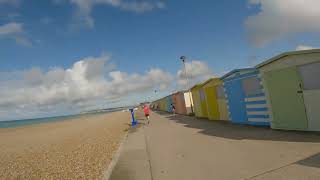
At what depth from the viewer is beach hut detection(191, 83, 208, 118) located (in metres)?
22.8

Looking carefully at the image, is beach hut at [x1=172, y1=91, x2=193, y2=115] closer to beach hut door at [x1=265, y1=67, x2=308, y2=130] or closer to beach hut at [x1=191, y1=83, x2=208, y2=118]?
beach hut at [x1=191, y1=83, x2=208, y2=118]

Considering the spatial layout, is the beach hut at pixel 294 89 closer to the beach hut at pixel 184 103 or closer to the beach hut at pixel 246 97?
the beach hut at pixel 246 97

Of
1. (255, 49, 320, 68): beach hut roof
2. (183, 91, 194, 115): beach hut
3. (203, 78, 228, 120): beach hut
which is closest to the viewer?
(255, 49, 320, 68): beach hut roof

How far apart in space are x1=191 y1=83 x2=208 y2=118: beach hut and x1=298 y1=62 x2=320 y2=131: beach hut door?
42.3 ft

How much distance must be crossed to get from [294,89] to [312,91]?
81cm

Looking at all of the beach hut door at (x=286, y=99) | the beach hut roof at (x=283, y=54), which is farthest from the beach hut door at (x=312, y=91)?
the beach hut roof at (x=283, y=54)

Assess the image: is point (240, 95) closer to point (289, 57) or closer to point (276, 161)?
point (289, 57)

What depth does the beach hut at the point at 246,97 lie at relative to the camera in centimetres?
1268

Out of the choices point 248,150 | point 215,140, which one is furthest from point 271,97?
point 248,150

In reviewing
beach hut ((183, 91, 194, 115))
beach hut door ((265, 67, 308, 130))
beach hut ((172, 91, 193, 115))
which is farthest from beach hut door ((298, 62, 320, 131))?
beach hut ((172, 91, 193, 115))

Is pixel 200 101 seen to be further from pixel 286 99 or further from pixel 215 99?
pixel 286 99

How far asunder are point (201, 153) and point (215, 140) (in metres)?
2.13

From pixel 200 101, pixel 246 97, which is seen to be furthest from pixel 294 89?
pixel 200 101

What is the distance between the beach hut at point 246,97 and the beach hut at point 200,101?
5.89 meters
